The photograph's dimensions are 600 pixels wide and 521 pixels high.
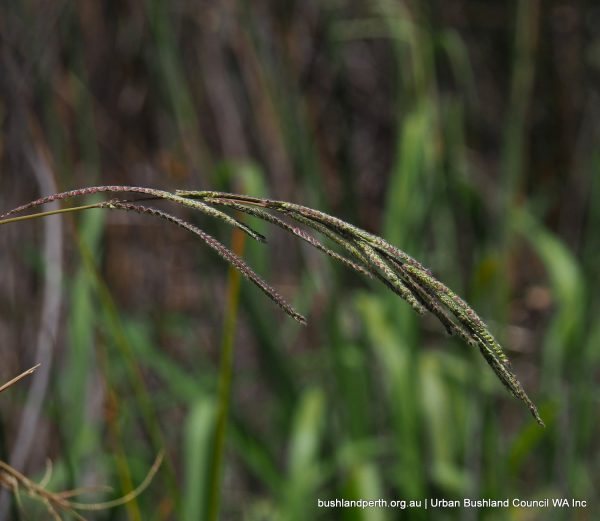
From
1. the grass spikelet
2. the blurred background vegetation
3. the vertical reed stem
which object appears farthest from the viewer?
the blurred background vegetation

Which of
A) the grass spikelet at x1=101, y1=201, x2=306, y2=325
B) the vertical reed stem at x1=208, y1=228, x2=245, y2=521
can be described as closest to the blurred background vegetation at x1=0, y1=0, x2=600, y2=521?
the vertical reed stem at x1=208, y1=228, x2=245, y2=521

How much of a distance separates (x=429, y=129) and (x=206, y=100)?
0.82 m

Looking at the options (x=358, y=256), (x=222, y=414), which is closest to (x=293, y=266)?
(x=222, y=414)

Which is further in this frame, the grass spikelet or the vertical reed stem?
the vertical reed stem

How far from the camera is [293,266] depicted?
2293 millimetres

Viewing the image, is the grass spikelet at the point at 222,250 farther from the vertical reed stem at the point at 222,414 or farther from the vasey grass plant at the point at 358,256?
the vertical reed stem at the point at 222,414

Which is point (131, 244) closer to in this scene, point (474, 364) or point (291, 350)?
point (291, 350)

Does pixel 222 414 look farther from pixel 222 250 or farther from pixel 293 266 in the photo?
pixel 293 266

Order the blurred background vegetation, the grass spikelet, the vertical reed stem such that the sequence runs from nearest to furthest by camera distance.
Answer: the grass spikelet < the vertical reed stem < the blurred background vegetation

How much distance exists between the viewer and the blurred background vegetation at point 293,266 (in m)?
1.30

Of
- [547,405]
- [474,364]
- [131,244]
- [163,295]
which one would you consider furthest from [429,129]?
[131,244]

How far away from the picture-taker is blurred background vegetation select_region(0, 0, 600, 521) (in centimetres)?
130

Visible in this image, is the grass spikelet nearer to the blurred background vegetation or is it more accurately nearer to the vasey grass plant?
the vasey grass plant

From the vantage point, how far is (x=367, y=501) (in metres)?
1.28
